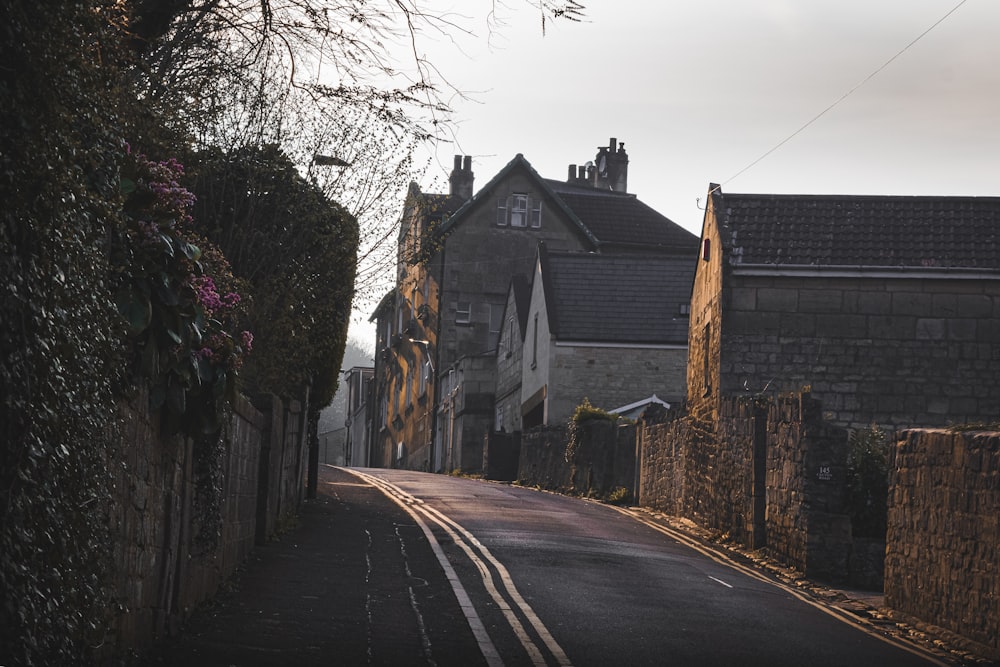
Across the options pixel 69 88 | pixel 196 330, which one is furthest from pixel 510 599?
pixel 69 88

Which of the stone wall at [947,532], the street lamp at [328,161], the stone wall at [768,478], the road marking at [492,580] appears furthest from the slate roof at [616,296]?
the stone wall at [947,532]

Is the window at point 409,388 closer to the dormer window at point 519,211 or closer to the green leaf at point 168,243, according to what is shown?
the dormer window at point 519,211

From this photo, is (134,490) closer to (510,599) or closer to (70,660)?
(70,660)

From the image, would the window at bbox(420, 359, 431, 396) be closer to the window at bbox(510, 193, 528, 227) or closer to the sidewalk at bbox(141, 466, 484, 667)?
the window at bbox(510, 193, 528, 227)

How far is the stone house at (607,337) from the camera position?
4234 cm

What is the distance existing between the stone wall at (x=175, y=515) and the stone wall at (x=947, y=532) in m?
7.02

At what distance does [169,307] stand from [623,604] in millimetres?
7027

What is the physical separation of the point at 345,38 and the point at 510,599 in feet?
20.4

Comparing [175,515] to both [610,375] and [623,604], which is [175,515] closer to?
[623,604]

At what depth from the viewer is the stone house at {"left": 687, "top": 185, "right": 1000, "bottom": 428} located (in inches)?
1046

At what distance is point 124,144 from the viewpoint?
25.1ft

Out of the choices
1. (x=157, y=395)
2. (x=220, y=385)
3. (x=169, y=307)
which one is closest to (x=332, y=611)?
(x=220, y=385)

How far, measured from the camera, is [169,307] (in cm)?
877

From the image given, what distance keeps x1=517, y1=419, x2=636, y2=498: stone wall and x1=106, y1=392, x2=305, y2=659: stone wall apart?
671 inches
